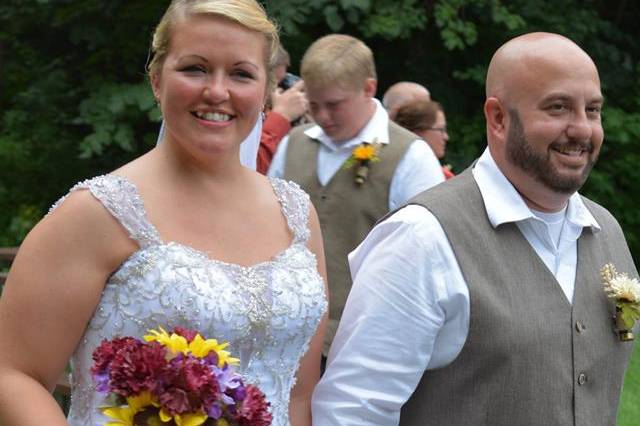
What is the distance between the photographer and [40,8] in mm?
12477

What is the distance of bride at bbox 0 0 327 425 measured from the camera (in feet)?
10.3

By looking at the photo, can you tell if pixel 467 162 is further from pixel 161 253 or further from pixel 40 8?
pixel 161 253

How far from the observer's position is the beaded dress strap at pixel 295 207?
12.0 ft

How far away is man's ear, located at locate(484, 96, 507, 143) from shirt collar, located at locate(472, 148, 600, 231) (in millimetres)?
72

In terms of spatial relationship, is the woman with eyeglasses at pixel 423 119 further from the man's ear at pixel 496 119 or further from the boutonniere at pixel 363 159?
the man's ear at pixel 496 119

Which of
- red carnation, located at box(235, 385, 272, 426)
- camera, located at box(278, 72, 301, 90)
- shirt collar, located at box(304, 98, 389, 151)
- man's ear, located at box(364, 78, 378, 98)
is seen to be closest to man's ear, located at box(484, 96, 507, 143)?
red carnation, located at box(235, 385, 272, 426)

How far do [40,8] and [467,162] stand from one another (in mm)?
4667

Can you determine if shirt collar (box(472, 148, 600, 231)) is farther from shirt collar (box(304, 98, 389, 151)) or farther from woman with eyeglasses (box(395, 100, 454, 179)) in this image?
woman with eyeglasses (box(395, 100, 454, 179))

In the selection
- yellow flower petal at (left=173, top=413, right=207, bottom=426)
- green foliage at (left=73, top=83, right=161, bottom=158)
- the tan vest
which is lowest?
green foliage at (left=73, top=83, right=161, bottom=158)

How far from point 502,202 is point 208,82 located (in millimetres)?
877

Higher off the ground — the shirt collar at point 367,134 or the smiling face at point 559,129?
the smiling face at point 559,129

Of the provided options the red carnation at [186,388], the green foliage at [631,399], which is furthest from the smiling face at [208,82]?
the green foliage at [631,399]

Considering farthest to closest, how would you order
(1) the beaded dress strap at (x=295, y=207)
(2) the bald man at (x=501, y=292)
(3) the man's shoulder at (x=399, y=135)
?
(3) the man's shoulder at (x=399, y=135)
(1) the beaded dress strap at (x=295, y=207)
(2) the bald man at (x=501, y=292)

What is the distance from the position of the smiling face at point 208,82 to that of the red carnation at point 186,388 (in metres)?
0.81
